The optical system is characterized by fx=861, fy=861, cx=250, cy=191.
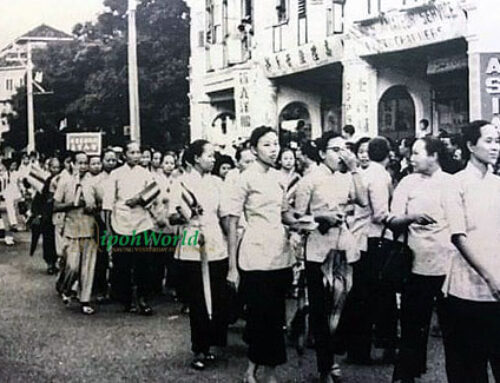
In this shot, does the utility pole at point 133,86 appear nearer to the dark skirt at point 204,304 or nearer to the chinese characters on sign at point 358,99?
the chinese characters on sign at point 358,99

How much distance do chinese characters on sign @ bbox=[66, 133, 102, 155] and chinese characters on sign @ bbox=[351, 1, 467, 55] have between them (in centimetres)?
248

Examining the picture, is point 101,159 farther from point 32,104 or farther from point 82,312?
point 82,312

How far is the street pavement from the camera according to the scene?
13.0ft

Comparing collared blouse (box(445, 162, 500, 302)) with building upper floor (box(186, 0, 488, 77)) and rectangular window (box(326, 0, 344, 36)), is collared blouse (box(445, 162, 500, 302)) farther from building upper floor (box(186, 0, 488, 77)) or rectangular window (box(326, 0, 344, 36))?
rectangular window (box(326, 0, 344, 36))

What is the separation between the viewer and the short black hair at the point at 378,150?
4164 millimetres

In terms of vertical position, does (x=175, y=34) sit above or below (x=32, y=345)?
above

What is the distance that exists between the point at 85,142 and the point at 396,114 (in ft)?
9.09

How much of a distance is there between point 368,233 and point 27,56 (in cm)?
228

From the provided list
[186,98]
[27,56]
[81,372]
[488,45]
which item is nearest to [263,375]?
[81,372]

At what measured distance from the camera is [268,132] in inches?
143

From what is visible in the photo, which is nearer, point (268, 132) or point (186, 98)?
point (268, 132)

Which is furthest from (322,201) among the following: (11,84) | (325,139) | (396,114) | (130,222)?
(396,114)

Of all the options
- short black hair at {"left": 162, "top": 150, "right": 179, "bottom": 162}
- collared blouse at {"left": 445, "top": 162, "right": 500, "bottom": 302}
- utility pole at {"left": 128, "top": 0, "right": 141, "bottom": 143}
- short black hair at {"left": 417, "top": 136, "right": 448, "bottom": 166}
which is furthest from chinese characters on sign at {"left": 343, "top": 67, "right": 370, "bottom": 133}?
collared blouse at {"left": 445, "top": 162, "right": 500, "bottom": 302}

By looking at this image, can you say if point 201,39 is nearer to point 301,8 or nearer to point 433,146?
point 301,8
